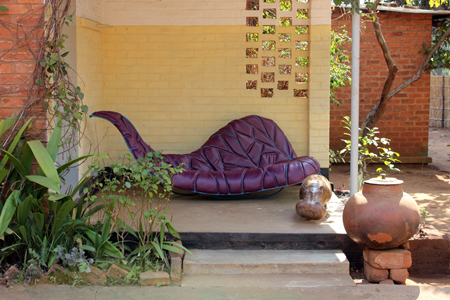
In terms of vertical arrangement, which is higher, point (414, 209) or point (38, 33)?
point (38, 33)

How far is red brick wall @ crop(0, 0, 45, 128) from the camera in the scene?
12.0 ft

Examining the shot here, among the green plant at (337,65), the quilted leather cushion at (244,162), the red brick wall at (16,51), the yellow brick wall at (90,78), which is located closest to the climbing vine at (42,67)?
the red brick wall at (16,51)

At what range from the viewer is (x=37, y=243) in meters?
3.45

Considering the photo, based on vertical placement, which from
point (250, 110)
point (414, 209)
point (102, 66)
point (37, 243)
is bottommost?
point (37, 243)

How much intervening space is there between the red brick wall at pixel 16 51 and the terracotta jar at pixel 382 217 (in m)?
2.70

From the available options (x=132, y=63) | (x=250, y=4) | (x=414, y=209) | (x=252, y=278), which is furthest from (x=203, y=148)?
(x=414, y=209)

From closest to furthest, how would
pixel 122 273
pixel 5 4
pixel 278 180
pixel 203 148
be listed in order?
1. pixel 122 273
2. pixel 5 4
3. pixel 278 180
4. pixel 203 148

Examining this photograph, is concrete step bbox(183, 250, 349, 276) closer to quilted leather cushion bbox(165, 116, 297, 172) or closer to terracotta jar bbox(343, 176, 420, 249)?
terracotta jar bbox(343, 176, 420, 249)

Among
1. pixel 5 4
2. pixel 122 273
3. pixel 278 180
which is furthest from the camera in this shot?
pixel 278 180

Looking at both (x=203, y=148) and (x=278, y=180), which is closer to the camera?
(x=278, y=180)

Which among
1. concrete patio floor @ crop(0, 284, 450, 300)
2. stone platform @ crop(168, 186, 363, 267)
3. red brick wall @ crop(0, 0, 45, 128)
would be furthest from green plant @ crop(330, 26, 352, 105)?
red brick wall @ crop(0, 0, 45, 128)

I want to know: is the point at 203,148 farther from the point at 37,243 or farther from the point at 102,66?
the point at 37,243

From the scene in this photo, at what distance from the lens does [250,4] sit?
5.85 m

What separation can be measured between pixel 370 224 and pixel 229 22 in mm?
3286
